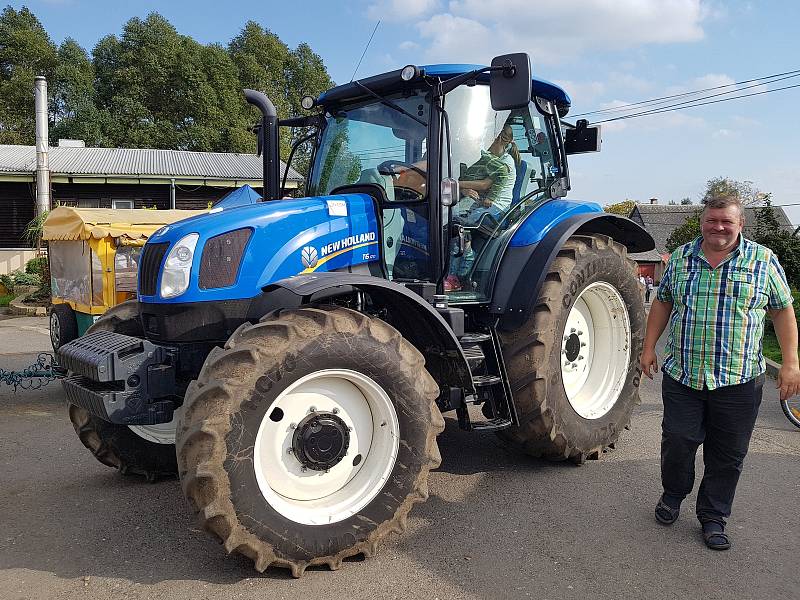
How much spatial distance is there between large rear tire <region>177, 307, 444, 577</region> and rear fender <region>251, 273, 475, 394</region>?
12 cm

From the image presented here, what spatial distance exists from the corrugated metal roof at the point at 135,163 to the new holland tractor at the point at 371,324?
18636 millimetres

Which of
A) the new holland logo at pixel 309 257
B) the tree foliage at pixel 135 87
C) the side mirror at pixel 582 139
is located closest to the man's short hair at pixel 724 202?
the side mirror at pixel 582 139

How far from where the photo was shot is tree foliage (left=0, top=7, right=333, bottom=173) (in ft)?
127

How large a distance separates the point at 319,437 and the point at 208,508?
2.04 ft

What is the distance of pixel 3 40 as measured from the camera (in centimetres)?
4028

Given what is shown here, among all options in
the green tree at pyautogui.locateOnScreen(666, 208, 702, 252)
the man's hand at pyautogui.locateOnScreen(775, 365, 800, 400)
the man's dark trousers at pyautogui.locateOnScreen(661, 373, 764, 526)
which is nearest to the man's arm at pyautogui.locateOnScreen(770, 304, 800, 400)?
the man's hand at pyautogui.locateOnScreen(775, 365, 800, 400)

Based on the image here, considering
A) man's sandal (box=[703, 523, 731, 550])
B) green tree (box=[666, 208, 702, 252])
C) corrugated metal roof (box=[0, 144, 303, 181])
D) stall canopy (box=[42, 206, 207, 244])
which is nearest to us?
man's sandal (box=[703, 523, 731, 550])

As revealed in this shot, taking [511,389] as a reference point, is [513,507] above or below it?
below

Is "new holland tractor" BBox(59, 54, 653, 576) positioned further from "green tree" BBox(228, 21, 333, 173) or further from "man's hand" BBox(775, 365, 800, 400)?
"green tree" BBox(228, 21, 333, 173)

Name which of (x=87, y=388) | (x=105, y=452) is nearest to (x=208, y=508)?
(x=87, y=388)

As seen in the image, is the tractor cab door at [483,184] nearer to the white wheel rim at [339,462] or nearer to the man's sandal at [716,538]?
the white wheel rim at [339,462]

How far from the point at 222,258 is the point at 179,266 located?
0.75 feet

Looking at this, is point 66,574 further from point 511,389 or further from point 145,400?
point 511,389

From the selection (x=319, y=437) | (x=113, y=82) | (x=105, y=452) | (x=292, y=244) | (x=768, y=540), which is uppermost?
(x=113, y=82)
